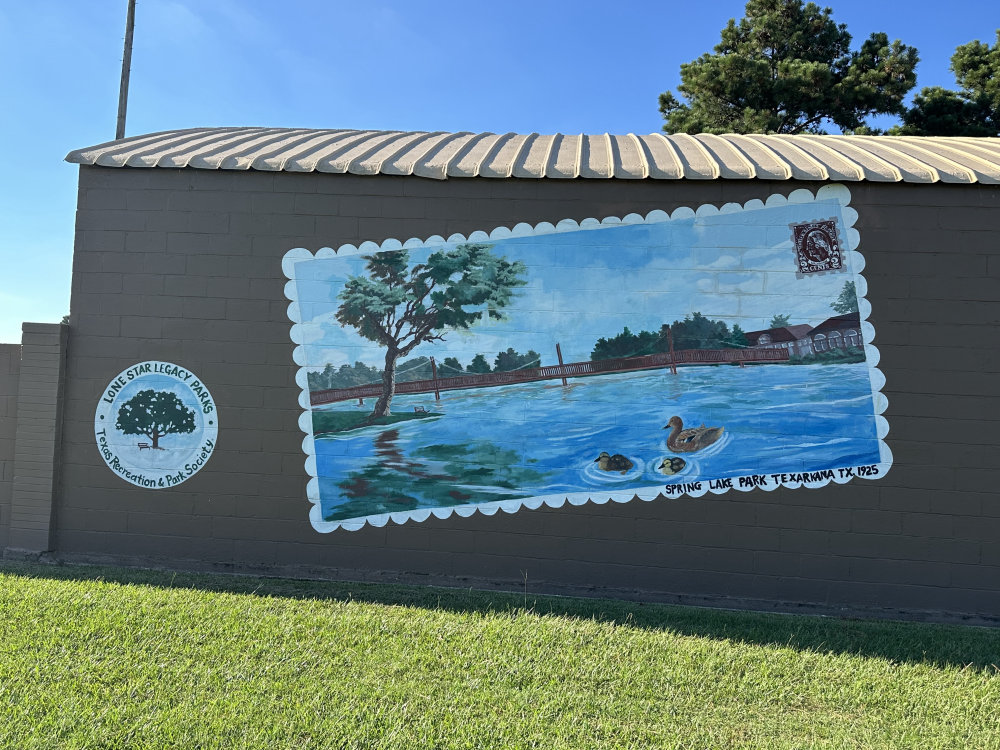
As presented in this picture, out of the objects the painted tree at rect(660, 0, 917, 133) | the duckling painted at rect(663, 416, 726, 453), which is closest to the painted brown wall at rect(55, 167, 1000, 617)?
the duckling painted at rect(663, 416, 726, 453)

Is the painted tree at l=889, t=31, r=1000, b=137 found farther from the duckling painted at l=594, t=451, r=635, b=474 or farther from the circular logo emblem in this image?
the circular logo emblem

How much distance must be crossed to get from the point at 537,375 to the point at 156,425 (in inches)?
128

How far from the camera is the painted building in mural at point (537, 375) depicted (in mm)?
5555

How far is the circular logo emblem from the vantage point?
6082mm

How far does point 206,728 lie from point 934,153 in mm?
7009

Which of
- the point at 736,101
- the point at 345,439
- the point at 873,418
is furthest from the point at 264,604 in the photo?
the point at 736,101

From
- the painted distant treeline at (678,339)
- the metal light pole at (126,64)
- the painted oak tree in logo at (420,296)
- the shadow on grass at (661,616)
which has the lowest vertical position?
the shadow on grass at (661,616)

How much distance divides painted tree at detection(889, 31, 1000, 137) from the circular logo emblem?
18.5 meters

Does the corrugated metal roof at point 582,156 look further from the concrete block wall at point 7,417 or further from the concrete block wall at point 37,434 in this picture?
the concrete block wall at point 7,417

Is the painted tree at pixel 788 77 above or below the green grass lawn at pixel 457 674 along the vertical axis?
above

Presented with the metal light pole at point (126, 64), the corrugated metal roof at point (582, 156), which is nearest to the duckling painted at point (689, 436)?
the corrugated metal roof at point (582, 156)

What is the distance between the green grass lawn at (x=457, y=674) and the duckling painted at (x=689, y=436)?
124 cm

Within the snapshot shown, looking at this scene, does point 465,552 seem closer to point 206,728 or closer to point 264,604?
point 264,604

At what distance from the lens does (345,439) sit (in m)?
5.95
